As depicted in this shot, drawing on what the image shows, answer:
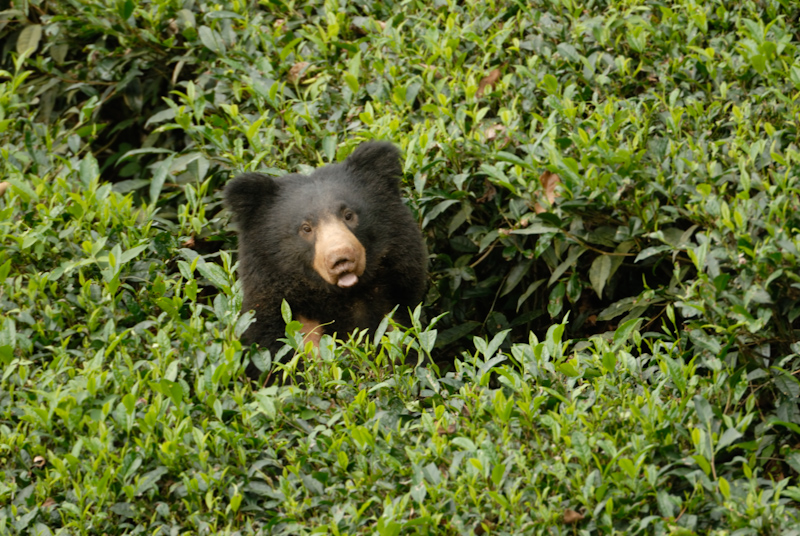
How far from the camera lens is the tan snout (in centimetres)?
443

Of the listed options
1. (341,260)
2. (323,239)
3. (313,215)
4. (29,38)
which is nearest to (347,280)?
(341,260)

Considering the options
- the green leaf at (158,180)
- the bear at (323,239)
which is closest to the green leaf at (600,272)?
the bear at (323,239)

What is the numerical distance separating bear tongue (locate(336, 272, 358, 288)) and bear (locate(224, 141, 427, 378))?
36 millimetres

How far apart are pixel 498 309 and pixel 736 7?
7.66ft

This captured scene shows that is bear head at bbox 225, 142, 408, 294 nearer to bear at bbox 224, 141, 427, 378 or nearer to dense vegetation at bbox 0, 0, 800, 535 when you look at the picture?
bear at bbox 224, 141, 427, 378

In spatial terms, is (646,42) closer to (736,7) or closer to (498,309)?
(736,7)

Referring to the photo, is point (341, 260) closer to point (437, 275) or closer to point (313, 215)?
point (313, 215)

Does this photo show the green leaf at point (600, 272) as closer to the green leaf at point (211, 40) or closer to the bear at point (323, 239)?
the bear at point (323, 239)

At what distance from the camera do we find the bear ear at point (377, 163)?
4.76 metres

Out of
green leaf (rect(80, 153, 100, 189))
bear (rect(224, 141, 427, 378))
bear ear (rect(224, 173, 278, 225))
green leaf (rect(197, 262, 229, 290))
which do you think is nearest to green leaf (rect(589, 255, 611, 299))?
bear (rect(224, 141, 427, 378))

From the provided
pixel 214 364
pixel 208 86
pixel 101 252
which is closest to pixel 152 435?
pixel 214 364

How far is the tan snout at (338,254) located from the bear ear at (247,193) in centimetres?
38

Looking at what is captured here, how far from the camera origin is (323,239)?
4.54m

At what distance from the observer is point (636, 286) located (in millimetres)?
5074
